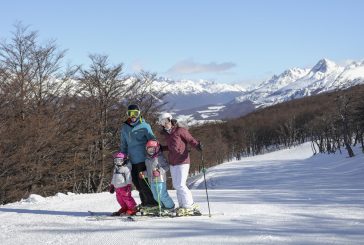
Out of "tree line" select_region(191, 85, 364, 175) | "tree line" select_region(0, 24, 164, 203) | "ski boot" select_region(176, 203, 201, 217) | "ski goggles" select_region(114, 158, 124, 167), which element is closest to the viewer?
"ski boot" select_region(176, 203, 201, 217)

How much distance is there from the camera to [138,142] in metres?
9.00

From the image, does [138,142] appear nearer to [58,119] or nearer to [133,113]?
[133,113]

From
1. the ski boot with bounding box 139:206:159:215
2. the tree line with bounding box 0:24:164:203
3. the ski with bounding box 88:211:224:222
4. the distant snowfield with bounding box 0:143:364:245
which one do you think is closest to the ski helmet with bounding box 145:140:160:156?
the ski boot with bounding box 139:206:159:215

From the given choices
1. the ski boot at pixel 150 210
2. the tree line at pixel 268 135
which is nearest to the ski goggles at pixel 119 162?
the ski boot at pixel 150 210

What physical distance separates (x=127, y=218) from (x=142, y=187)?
0.90 meters

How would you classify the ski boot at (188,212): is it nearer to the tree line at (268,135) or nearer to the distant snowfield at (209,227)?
the distant snowfield at (209,227)

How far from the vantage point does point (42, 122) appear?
25.5 metres

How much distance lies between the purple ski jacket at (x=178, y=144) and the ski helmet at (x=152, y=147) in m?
0.22

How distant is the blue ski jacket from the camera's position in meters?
8.97

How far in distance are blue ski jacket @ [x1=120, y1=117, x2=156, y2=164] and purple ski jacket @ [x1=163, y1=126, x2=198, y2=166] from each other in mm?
453

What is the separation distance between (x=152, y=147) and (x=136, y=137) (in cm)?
46

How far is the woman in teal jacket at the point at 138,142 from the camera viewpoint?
8.96 meters

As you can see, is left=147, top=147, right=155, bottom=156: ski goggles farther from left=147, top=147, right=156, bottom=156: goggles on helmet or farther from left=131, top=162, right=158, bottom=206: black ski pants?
left=131, top=162, right=158, bottom=206: black ski pants

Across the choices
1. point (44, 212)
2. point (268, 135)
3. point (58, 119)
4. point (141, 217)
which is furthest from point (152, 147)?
point (268, 135)
